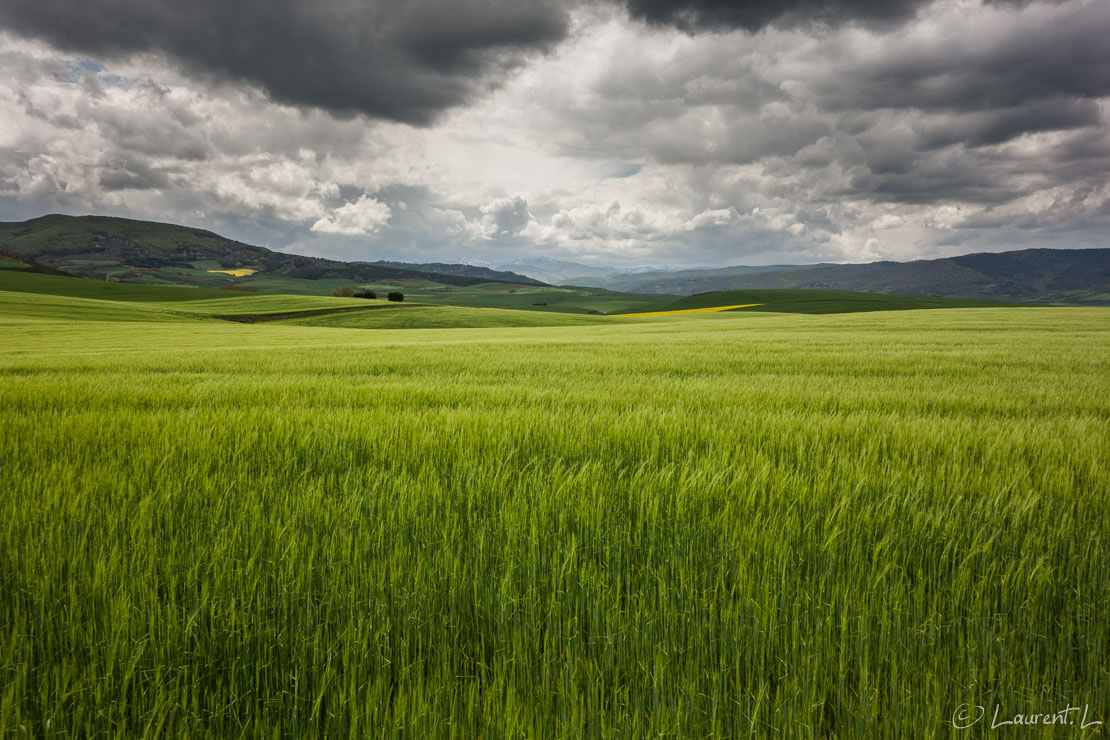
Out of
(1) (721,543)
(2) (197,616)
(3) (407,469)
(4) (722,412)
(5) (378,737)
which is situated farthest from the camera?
(4) (722,412)

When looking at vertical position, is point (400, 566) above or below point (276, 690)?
above

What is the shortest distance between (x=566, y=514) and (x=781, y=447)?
238cm

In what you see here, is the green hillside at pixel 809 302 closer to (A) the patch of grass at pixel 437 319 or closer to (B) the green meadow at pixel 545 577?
(A) the patch of grass at pixel 437 319

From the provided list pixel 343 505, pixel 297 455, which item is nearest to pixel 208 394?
pixel 297 455

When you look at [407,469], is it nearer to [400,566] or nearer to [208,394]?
[400,566]

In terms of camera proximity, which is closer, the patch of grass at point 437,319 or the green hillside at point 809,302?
the patch of grass at point 437,319

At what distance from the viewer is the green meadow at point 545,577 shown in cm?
149

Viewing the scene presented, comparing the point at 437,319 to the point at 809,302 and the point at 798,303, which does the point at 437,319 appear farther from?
the point at 809,302

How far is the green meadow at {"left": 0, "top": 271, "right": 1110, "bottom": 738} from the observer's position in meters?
1.49

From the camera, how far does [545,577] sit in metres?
2.11

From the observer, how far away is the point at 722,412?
18.2ft

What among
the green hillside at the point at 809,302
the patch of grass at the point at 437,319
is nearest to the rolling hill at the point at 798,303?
the green hillside at the point at 809,302

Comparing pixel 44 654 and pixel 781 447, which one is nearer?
pixel 44 654

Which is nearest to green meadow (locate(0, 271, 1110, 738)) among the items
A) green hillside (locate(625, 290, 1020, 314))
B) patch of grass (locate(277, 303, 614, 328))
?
patch of grass (locate(277, 303, 614, 328))
